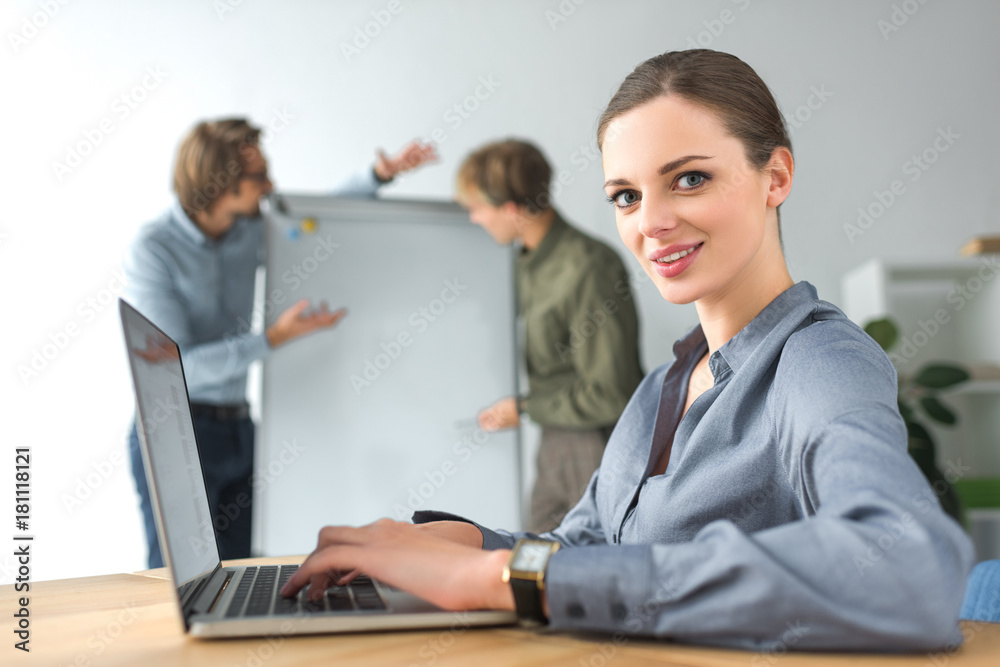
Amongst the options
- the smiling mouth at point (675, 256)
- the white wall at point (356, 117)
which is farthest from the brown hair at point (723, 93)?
the white wall at point (356, 117)

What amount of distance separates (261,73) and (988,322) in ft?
10.0

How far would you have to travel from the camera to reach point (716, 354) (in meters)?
0.88

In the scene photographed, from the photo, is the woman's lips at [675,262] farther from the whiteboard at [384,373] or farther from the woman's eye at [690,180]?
the whiteboard at [384,373]

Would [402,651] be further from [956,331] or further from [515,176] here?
[956,331]

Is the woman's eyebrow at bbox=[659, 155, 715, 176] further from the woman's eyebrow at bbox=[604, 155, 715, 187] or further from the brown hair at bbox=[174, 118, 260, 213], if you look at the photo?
the brown hair at bbox=[174, 118, 260, 213]

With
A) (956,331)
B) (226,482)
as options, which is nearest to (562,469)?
(226,482)

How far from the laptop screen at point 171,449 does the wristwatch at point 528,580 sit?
26 cm

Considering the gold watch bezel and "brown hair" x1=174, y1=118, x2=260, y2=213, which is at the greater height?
"brown hair" x1=174, y1=118, x2=260, y2=213

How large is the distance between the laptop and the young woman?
25mm

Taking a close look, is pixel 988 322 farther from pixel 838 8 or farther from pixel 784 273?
pixel 784 273

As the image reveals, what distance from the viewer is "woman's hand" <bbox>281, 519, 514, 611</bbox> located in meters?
0.60

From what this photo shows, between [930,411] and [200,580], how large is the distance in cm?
280

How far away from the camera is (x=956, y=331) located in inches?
130

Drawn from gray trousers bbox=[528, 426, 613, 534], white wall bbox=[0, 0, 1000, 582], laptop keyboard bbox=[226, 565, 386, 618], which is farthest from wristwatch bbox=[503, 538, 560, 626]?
white wall bbox=[0, 0, 1000, 582]
